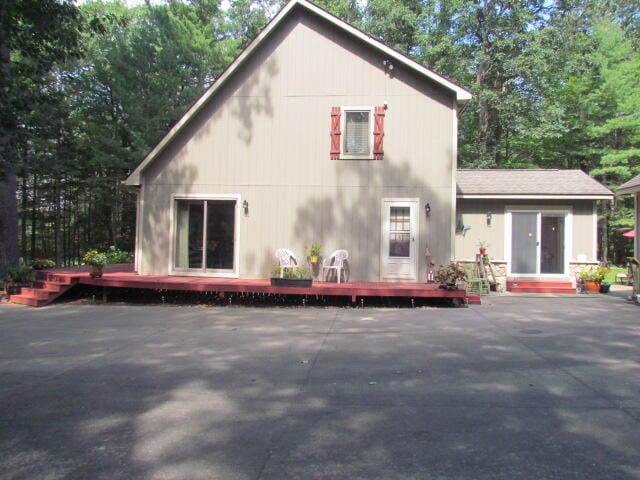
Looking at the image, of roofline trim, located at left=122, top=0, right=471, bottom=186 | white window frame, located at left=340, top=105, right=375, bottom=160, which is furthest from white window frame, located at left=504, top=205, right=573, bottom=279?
white window frame, located at left=340, top=105, right=375, bottom=160

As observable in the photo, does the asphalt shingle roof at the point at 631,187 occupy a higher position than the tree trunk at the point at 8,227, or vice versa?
the asphalt shingle roof at the point at 631,187

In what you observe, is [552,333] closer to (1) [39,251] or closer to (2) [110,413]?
(2) [110,413]

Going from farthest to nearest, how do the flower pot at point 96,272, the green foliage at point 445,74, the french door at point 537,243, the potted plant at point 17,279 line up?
the green foliage at point 445,74 < the french door at point 537,243 < the potted plant at point 17,279 < the flower pot at point 96,272

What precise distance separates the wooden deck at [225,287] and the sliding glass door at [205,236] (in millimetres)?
665

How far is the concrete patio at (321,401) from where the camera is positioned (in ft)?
10.4

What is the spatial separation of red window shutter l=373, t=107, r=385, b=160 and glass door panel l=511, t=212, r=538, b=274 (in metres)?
4.70

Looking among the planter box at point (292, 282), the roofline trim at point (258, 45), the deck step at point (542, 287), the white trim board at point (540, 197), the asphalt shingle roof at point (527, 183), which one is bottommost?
the deck step at point (542, 287)

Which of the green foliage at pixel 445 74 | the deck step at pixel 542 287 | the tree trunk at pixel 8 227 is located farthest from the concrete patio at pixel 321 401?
the green foliage at pixel 445 74

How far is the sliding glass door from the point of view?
1226cm

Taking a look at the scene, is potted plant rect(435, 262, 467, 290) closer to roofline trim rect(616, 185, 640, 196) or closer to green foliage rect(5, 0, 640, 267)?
roofline trim rect(616, 185, 640, 196)

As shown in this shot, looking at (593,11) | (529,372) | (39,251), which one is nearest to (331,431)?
(529,372)

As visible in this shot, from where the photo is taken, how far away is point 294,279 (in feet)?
34.8

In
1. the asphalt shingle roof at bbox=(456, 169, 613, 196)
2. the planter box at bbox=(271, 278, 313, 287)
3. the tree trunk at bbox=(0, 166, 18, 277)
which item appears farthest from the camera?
the asphalt shingle roof at bbox=(456, 169, 613, 196)

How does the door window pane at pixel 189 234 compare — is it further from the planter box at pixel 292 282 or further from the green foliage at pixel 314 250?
the green foliage at pixel 314 250
